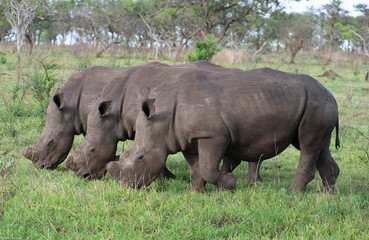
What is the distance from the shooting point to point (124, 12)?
132ft

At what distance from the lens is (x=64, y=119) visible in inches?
245

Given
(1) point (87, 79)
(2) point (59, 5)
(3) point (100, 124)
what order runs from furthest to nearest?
(2) point (59, 5) < (1) point (87, 79) < (3) point (100, 124)

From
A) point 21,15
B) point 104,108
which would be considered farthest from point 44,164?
point 21,15

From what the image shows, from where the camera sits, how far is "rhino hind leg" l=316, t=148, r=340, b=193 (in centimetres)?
504

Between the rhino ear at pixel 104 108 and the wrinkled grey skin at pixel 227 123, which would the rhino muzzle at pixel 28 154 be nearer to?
the rhino ear at pixel 104 108

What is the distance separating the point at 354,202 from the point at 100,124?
3361 millimetres

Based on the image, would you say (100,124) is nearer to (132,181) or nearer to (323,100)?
(132,181)

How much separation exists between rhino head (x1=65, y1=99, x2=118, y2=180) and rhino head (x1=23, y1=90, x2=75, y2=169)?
70 centimetres

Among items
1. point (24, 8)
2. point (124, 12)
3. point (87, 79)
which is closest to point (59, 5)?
point (24, 8)

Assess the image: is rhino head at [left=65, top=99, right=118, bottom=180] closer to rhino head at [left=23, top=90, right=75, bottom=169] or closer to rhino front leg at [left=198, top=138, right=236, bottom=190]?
rhino head at [left=23, top=90, right=75, bottom=169]

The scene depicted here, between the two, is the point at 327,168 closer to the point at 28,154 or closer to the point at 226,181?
the point at 226,181

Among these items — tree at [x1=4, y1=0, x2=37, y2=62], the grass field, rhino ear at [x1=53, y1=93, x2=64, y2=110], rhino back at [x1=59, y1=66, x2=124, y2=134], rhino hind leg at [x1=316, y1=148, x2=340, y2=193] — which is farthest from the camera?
tree at [x1=4, y1=0, x2=37, y2=62]

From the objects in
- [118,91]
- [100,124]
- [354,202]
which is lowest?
[354,202]

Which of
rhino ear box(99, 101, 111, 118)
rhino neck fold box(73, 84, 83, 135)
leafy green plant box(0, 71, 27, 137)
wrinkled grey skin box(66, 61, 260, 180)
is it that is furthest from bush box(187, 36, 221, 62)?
rhino ear box(99, 101, 111, 118)
